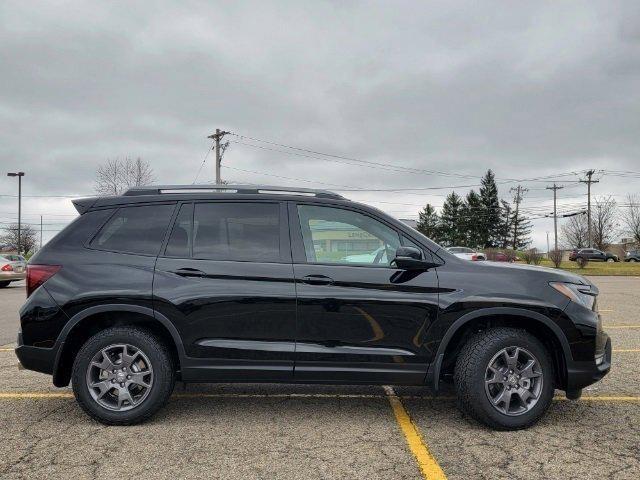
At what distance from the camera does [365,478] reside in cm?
322

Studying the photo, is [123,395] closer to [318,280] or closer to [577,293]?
[318,280]

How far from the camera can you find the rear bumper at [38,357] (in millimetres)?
4148

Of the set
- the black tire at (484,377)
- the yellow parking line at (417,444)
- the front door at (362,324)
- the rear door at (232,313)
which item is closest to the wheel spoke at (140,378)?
the rear door at (232,313)

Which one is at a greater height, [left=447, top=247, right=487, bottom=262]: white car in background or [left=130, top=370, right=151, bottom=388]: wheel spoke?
[left=447, top=247, right=487, bottom=262]: white car in background

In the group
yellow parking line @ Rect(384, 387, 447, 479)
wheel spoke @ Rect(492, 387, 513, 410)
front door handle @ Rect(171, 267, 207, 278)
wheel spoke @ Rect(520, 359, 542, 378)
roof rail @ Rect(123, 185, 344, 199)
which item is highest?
roof rail @ Rect(123, 185, 344, 199)

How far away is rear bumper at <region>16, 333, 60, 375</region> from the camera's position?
4148 millimetres

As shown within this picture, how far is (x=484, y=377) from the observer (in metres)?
4.02

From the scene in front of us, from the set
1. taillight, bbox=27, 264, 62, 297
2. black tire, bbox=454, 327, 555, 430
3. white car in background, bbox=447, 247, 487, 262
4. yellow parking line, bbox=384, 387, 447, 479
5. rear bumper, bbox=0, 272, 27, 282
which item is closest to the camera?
yellow parking line, bbox=384, 387, 447, 479

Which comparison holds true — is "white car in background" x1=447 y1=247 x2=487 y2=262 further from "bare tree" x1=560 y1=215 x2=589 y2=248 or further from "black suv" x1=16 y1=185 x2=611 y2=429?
"bare tree" x1=560 y1=215 x2=589 y2=248

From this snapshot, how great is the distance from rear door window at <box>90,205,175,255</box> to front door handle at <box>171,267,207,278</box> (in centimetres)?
28

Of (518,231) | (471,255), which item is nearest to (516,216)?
(518,231)

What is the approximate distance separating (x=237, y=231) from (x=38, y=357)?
177cm

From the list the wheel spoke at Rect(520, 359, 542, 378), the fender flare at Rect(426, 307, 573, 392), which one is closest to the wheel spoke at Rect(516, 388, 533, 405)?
the wheel spoke at Rect(520, 359, 542, 378)

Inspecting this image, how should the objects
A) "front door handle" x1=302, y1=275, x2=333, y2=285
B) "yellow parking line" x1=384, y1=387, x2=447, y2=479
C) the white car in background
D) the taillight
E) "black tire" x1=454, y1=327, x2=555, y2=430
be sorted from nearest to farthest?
"yellow parking line" x1=384, y1=387, x2=447, y2=479 → "black tire" x1=454, y1=327, x2=555, y2=430 → "front door handle" x1=302, y1=275, x2=333, y2=285 → the taillight → the white car in background
